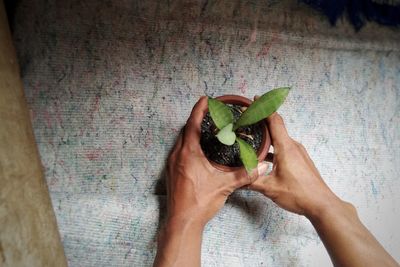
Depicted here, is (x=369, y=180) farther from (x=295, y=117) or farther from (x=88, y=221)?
(x=88, y=221)

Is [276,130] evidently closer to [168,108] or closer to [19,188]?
[168,108]

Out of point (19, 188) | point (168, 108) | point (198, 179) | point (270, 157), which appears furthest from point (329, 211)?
point (19, 188)

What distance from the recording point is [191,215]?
77 cm

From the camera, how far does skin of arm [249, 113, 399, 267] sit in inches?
29.6

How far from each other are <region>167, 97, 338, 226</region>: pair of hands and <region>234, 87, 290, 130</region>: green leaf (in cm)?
12

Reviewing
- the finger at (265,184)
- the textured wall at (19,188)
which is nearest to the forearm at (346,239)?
the finger at (265,184)

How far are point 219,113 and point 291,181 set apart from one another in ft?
0.85

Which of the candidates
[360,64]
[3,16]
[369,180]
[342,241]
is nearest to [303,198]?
[342,241]

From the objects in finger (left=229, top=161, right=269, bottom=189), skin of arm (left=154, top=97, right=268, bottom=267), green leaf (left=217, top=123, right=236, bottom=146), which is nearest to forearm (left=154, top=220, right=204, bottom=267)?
skin of arm (left=154, top=97, right=268, bottom=267)

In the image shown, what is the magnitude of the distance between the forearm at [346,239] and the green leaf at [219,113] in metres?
0.31

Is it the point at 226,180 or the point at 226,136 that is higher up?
the point at 226,136

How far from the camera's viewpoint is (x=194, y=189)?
2.55ft

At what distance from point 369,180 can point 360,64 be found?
0.35 metres

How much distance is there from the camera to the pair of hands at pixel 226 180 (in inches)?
30.4
